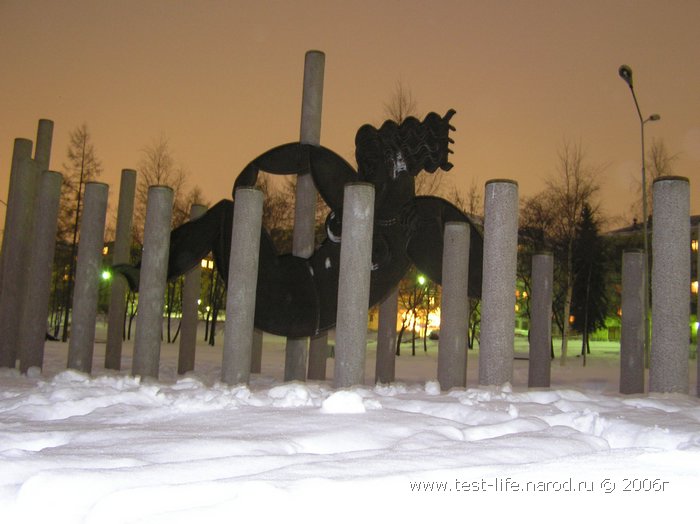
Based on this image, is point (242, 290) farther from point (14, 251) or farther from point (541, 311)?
point (14, 251)

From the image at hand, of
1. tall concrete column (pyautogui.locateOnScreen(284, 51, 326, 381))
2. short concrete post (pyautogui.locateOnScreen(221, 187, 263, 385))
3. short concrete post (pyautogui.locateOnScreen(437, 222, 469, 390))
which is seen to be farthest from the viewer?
tall concrete column (pyautogui.locateOnScreen(284, 51, 326, 381))

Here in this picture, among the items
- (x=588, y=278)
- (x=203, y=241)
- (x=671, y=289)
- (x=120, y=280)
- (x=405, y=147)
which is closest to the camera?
(x=671, y=289)

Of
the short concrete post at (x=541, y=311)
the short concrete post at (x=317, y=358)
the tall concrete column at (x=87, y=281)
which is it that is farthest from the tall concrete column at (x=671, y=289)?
the tall concrete column at (x=87, y=281)

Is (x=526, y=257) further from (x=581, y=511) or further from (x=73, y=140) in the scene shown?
(x=581, y=511)

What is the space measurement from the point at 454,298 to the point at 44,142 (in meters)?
9.98

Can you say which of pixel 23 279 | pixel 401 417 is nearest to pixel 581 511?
pixel 401 417

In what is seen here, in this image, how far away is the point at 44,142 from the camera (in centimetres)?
1457

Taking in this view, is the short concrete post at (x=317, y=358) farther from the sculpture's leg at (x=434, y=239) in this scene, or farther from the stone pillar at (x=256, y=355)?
the sculpture's leg at (x=434, y=239)

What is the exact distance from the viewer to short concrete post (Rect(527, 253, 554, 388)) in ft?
35.5

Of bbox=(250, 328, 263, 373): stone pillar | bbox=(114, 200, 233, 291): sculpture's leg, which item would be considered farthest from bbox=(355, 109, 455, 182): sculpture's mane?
bbox=(250, 328, 263, 373): stone pillar

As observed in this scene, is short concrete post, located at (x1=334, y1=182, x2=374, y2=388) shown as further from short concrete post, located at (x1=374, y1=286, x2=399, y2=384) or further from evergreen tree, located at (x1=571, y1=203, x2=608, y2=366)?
evergreen tree, located at (x1=571, y1=203, x2=608, y2=366)

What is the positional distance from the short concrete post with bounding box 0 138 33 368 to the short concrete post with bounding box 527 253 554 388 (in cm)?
877

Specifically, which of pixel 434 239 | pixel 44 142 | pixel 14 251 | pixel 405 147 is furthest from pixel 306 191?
pixel 44 142

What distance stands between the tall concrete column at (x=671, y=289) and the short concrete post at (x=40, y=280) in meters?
8.95
